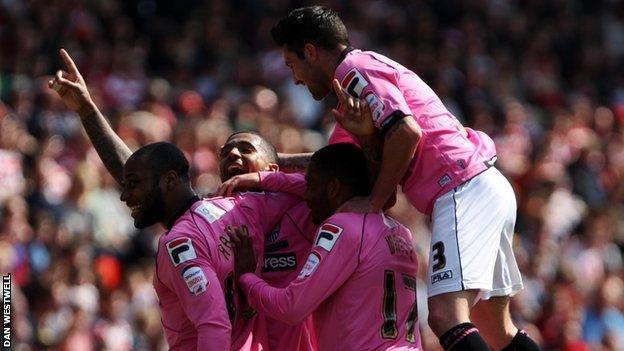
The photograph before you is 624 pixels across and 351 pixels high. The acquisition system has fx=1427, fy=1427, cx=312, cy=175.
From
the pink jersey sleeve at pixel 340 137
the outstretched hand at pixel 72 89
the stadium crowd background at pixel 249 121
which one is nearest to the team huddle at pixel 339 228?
the pink jersey sleeve at pixel 340 137

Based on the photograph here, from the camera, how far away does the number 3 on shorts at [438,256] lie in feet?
24.5

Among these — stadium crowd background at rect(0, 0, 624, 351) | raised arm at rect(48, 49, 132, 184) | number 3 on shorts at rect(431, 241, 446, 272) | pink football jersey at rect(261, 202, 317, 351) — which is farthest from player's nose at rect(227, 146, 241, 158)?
stadium crowd background at rect(0, 0, 624, 351)

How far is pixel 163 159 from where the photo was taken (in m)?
7.40

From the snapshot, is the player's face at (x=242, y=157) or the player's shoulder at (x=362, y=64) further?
the player's face at (x=242, y=157)

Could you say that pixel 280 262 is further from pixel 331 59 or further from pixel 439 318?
pixel 331 59

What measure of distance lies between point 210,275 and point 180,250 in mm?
195

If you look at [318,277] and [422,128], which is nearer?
[318,277]

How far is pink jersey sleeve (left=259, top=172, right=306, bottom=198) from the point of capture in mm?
7637

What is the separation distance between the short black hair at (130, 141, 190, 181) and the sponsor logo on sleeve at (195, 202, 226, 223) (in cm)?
19

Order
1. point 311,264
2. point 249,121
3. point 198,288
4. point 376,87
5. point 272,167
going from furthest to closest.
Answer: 1. point 249,121
2. point 272,167
3. point 376,87
4. point 311,264
5. point 198,288

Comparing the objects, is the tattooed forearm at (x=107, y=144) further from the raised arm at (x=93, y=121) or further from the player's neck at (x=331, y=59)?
the player's neck at (x=331, y=59)

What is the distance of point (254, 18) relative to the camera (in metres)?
20.0

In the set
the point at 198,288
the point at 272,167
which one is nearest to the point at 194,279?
the point at 198,288

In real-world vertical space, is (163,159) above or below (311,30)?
below
